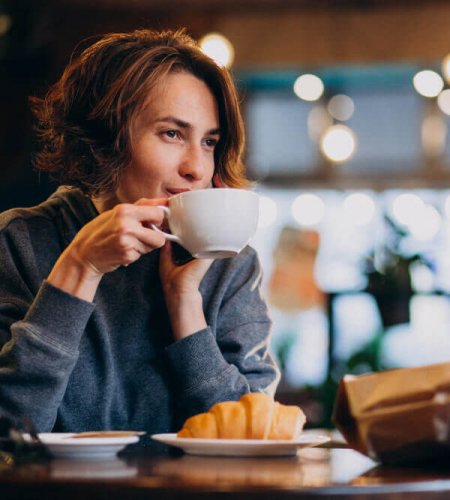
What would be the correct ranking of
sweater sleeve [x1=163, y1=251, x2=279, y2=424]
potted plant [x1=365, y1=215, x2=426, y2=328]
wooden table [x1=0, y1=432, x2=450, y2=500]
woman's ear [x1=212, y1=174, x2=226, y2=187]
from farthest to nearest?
potted plant [x1=365, y1=215, x2=426, y2=328], woman's ear [x1=212, y1=174, x2=226, y2=187], sweater sleeve [x1=163, y1=251, x2=279, y2=424], wooden table [x1=0, y1=432, x2=450, y2=500]

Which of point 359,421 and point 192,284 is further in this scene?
point 192,284

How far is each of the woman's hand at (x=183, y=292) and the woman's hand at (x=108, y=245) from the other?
0.74ft

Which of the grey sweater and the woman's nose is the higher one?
the woman's nose

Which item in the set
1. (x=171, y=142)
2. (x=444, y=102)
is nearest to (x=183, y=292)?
(x=171, y=142)

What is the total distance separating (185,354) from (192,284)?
145 millimetres

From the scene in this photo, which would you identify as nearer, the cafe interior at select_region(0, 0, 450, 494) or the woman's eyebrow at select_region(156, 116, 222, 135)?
the woman's eyebrow at select_region(156, 116, 222, 135)

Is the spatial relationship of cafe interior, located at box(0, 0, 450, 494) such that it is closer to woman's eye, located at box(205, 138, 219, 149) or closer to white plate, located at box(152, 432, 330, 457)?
woman's eye, located at box(205, 138, 219, 149)

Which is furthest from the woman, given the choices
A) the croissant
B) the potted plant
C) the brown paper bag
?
the potted plant

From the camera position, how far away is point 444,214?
21.0 feet

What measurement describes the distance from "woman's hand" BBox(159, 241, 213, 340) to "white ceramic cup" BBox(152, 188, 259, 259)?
0.27m

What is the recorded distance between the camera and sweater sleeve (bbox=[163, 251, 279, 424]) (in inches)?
60.3

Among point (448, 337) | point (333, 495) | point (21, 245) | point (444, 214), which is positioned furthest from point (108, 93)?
point (444, 214)

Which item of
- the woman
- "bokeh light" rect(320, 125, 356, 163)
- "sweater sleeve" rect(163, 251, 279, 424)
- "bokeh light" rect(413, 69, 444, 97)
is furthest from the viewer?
"bokeh light" rect(320, 125, 356, 163)

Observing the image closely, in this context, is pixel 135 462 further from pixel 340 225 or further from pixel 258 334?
pixel 340 225
